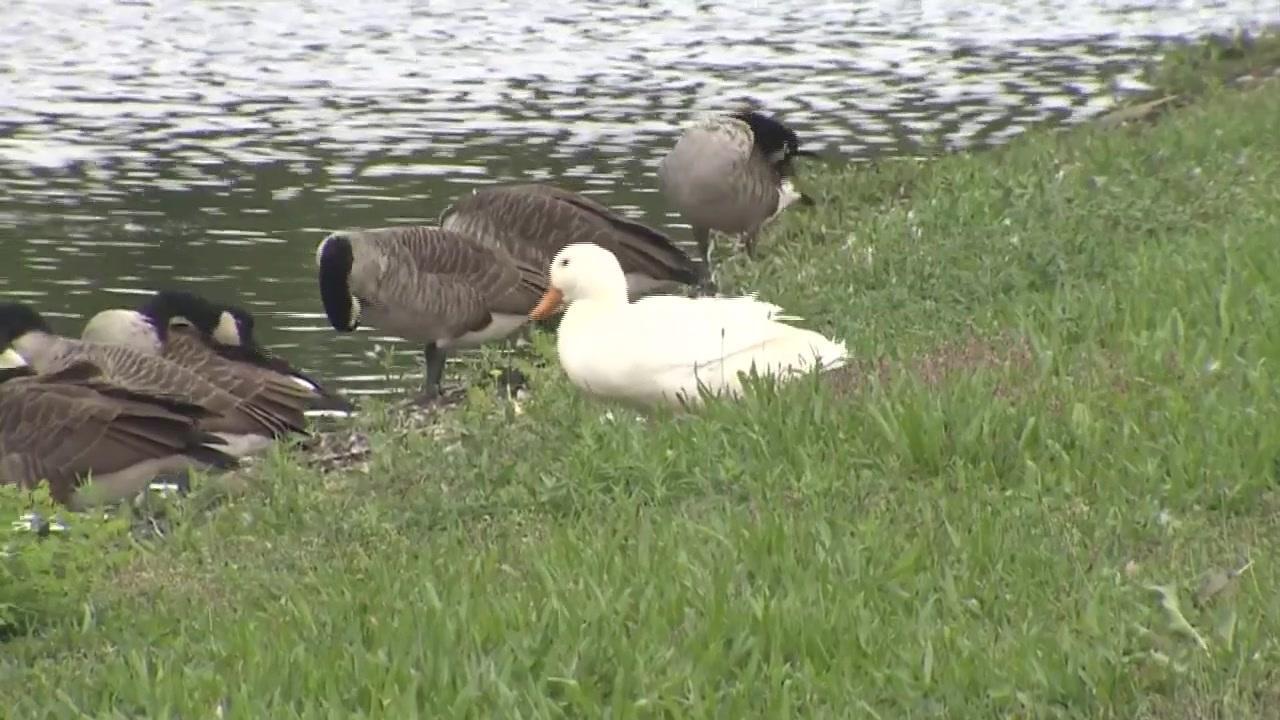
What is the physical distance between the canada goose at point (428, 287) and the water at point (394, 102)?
2.29 ft

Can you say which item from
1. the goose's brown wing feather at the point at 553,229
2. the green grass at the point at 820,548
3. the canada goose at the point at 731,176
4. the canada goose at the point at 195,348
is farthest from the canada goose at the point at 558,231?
the green grass at the point at 820,548

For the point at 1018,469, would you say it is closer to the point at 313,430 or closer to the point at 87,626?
the point at 87,626

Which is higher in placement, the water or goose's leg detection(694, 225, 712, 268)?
goose's leg detection(694, 225, 712, 268)

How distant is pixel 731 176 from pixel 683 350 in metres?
6.87

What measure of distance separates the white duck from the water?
5.39 meters

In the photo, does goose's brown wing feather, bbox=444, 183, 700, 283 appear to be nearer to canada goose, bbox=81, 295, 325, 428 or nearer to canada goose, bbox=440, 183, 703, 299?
canada goose, bbox=440, 183, 703, 299

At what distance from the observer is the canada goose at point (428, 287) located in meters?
13.2

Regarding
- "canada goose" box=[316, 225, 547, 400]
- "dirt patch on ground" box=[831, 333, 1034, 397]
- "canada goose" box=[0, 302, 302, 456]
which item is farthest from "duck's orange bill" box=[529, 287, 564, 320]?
"canada goose" box=[316, 225, 547, 400]

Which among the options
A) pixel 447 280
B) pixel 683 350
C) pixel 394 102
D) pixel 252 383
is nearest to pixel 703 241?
pixel 447 280

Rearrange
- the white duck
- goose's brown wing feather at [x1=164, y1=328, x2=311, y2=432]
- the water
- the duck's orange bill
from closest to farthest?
the white duck < the duck's orange bill < goose's brown wing feather at [x1=164, y1=328, x2=311, y2=432] < the water

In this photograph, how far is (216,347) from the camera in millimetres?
12750

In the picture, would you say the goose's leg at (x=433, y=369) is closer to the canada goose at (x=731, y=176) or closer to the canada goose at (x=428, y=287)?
the canada goose at (x=428, y=287)

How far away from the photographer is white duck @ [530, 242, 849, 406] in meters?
8.65

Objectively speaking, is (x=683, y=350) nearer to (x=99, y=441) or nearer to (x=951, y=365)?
(x=951, y=365)
